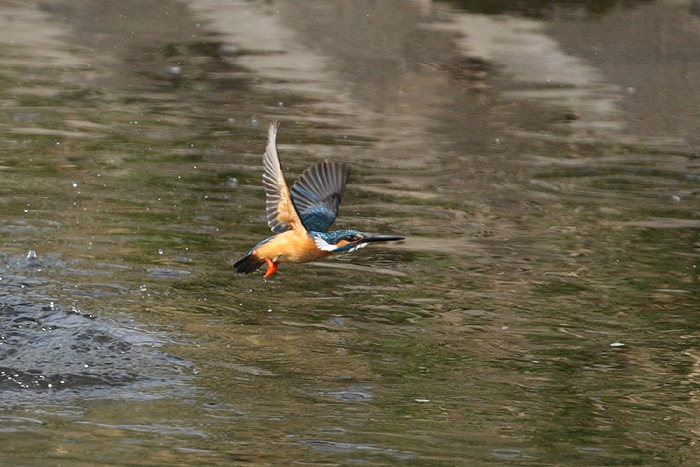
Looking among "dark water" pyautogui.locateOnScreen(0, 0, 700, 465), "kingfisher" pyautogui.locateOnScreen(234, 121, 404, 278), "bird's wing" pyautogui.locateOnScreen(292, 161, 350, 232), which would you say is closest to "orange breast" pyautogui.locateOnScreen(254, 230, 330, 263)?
"kingfisher" pyautogui.locateOnScreen(234, 121, 404, 278)

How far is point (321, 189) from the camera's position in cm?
591

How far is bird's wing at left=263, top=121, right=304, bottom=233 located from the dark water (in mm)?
657

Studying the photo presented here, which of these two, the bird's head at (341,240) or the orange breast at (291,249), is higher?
the bird's head at (341,240)

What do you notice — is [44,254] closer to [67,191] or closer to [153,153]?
[67,191]

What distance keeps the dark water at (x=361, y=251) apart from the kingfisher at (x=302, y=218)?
1.63 feet

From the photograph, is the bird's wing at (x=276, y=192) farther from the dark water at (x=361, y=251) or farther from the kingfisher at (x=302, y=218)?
the dark water at (x=361, y=251)

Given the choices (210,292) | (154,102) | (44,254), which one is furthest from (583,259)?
(154,102)

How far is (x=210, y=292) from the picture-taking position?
6.77 meters

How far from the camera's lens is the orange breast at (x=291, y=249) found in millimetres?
5445

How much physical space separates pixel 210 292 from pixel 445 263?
1.39m

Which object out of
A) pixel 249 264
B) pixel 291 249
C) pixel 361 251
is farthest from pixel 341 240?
pixel 361 251

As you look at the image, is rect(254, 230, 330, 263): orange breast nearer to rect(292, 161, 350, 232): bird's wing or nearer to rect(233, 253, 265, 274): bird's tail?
rect(233, 253, 265, 274): bird's tail

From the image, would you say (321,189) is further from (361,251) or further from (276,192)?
(361,251)

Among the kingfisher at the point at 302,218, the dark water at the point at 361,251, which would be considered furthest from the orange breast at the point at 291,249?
the dark water at the point at 361,251
